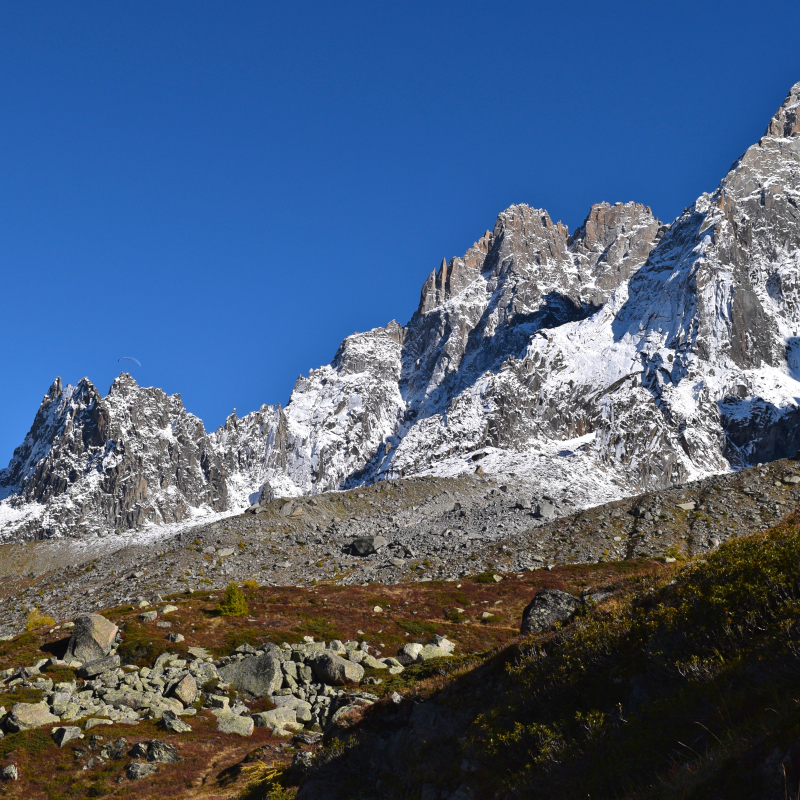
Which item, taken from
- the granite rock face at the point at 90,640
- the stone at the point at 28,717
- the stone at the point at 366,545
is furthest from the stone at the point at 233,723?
the stone at the point at 366,545

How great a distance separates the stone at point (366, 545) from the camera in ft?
277

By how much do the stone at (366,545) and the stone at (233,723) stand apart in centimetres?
5819

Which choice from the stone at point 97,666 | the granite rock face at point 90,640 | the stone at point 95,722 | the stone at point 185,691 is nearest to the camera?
the stone at point 95,722

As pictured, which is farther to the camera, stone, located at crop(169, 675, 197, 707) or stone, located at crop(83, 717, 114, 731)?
stone, located at crop(169, 675, 197, 707)

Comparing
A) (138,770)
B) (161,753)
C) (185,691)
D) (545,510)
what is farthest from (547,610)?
(545,510)

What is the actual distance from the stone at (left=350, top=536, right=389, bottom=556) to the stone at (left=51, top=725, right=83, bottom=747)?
62.4 metres

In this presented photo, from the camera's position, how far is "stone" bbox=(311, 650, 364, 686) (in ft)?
98.3

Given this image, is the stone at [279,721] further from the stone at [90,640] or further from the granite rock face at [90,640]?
the stone at [90,640]

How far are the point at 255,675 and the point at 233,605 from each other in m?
12.1

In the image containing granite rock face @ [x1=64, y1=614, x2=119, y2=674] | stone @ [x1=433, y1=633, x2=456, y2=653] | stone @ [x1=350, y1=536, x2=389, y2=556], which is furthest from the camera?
stone @ [x1=350, y1=536, x2=389, y2=556]

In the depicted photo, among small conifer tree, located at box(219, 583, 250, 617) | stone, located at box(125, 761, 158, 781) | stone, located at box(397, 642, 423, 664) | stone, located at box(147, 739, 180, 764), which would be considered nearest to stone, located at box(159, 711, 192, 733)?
stone, located at box(147, 739, 180, 764)

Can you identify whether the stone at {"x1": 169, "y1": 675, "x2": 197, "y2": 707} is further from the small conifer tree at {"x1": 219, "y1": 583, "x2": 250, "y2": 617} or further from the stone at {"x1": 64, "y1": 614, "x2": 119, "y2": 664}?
the small conifer tree at {"x1": 219, "y1": 583, "x2": 250, "y2": 617}

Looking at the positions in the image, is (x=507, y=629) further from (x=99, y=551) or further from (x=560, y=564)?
(x=99, y=551)

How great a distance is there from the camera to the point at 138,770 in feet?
69.2
